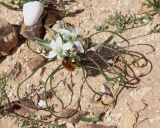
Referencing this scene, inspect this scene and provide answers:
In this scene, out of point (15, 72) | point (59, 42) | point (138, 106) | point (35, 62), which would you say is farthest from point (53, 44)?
point (138, 106)

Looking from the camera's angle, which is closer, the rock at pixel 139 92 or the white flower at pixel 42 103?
the rock at pixel 139 92

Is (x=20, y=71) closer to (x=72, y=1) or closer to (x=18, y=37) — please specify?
(x=18, y=37)

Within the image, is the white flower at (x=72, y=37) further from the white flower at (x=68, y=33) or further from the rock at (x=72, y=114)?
the rock at (x=72, y=114)

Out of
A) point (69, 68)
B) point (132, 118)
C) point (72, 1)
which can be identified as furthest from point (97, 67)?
point (72, 1)

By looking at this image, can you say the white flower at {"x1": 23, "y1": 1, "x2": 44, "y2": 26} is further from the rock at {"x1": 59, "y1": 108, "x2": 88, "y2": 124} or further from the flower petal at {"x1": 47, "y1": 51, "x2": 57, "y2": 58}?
the rock at {"x1": 59, "y1": 108, "x2": 88, "y2": 124}

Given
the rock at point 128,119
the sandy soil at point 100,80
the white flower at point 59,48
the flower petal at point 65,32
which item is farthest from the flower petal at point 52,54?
the rock at point 128,119

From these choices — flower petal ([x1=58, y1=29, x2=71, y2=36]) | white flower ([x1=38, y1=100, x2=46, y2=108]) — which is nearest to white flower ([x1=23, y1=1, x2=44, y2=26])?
flower petal ([x1=58, y1=29, x2=71, y2=36])

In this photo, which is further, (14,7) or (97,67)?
(14,7)
